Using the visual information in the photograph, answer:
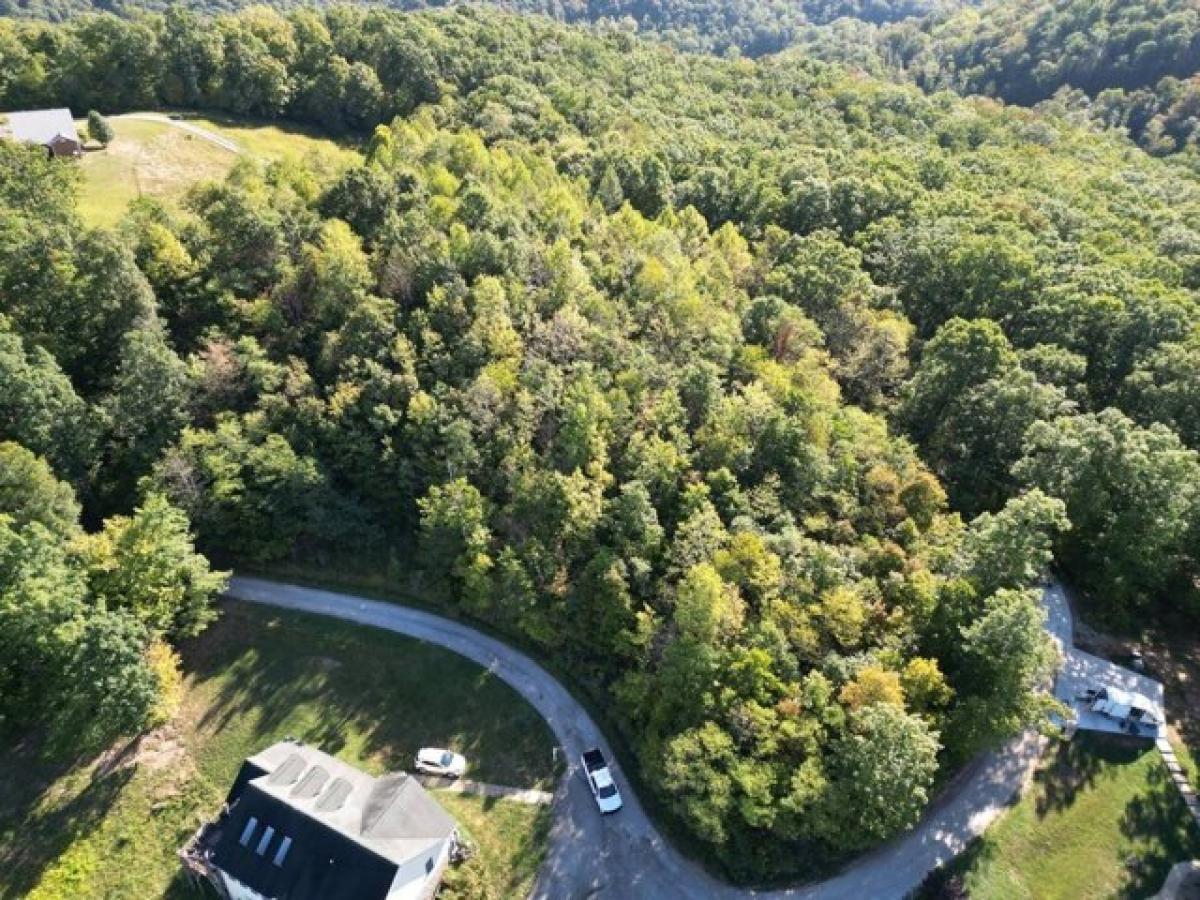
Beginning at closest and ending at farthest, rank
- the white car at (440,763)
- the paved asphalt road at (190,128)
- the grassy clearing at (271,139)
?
1. the white car at (440,763)
2. the paved asphalt road at (190,128)
3. the grassy clearing at (271,139)

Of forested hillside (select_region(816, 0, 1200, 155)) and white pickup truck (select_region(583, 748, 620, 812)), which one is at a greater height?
forested hillside (select_region(816, 0, 1200, 155))

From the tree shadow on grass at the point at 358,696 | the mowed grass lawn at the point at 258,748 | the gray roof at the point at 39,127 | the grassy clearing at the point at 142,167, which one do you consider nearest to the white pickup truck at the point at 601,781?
the tree shadow on grass at the point at 358,696

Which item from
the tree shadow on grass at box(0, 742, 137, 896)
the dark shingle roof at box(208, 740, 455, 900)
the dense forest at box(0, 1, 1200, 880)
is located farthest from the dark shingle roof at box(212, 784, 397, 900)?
the dense forest at box(0, 1, 1200, 880)

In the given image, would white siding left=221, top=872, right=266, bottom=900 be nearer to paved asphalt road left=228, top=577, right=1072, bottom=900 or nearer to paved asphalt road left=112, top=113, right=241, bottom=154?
paved asphalt road left=228, top=577, right=1072, bottom=900

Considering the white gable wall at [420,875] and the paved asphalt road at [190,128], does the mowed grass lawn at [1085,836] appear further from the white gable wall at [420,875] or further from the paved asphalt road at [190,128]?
the paved asphalt road at [190,128]

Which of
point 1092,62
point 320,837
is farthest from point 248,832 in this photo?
point 1092,62

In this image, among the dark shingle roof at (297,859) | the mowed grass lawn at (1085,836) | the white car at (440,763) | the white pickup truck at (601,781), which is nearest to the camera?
the dark shingle roof at (297,859)

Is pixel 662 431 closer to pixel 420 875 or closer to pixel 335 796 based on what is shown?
pixel 335 796
